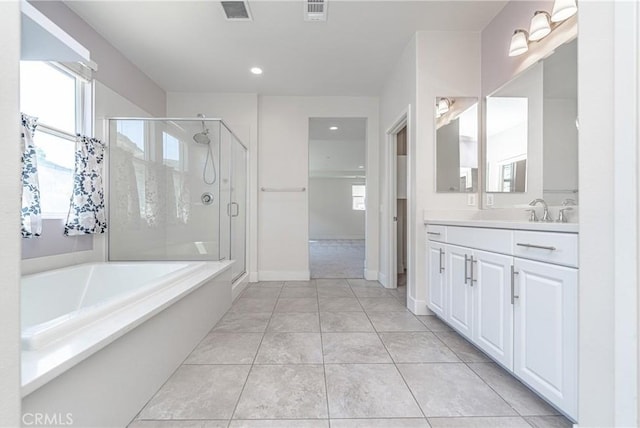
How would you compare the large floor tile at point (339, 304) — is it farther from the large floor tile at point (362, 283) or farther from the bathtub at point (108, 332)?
the bathtub at point (108, 332)

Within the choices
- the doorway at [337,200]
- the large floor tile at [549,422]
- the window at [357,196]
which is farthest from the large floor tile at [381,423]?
the window at [357,196]

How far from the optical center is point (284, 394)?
4.44 ft

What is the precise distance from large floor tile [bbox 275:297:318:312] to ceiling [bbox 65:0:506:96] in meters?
2.50

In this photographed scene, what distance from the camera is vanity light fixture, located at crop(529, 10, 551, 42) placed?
1737 mm

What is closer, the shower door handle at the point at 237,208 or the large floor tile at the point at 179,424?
the large floor tile at the point at 179,424

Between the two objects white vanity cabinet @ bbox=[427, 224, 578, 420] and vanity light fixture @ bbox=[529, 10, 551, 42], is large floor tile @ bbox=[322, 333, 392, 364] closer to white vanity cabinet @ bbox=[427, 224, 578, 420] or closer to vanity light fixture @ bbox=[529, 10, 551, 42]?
white vanity cabinet @ bbox=[427, 224, 578, 420]

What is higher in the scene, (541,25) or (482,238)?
(541,25)

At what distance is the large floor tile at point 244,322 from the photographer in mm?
2135

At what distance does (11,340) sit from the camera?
0.63 metres

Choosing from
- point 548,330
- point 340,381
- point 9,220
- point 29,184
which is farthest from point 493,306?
point 29,184

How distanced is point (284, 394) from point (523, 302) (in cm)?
124

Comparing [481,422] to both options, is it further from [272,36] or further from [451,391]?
[272,36]

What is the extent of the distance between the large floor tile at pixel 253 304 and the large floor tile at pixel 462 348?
1500 mm

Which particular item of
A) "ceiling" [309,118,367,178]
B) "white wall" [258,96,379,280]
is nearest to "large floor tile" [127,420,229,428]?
"white wall" [258,96,379,280]
